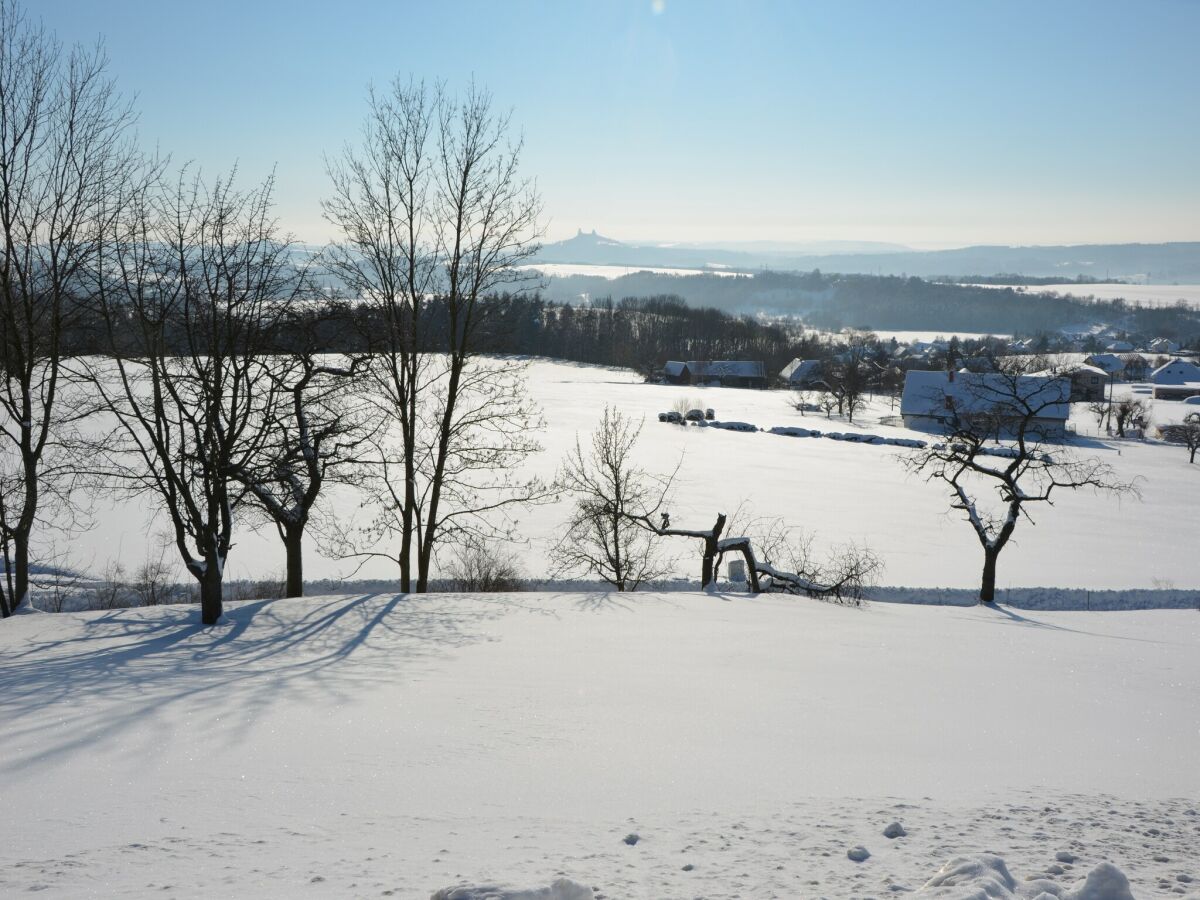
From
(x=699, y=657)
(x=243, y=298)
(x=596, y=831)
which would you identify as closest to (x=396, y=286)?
(x=243, y=298)

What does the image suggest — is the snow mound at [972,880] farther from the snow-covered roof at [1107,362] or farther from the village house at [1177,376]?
the snow-covered roof at [1107,362]

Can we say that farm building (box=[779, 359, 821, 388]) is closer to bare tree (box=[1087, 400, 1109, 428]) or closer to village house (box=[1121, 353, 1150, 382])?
bare tree (box=[1087, 400, 1109, 428])

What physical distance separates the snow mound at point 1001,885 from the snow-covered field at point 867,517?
17.2 metres

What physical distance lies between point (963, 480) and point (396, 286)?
3580 centimetres

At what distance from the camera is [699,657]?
9.12 meters

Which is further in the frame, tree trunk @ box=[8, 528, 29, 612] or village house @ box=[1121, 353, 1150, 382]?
village house @ box=[1121, 353, 1150, 382]

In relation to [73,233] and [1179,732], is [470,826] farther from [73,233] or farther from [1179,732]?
[73,233]

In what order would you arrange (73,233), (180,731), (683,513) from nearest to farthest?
(180,731) < (73,233) < (683,513)

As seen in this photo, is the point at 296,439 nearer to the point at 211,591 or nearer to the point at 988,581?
the point at 211,591

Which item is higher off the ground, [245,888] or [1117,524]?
[245,888]

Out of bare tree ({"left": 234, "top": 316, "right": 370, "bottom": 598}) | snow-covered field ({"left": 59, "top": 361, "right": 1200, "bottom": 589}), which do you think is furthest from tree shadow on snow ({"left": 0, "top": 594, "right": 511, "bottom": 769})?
snow-covered field ({"left": 59, "top": 361, "right": 1200, "bottom": 589})

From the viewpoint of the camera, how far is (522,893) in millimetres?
3469

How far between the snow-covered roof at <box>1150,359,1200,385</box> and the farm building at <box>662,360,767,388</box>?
54.5 m

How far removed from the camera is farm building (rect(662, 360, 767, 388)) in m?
105
